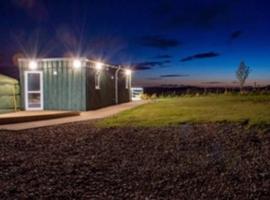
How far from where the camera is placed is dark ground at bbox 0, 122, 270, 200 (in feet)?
14.1

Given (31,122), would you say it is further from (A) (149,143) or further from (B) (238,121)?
(B) (238,121)

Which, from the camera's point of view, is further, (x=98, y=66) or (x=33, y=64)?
(x=98, y=66)

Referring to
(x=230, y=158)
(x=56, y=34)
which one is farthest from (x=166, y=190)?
(x=56, y=34)

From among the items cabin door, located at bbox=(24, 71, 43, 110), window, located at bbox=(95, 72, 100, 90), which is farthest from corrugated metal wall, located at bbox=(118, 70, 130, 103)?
cabin door, located at bbox=(24, 71, 43, 110)

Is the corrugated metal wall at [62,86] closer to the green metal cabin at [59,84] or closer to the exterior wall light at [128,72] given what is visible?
the green metal cabin at [59,84]

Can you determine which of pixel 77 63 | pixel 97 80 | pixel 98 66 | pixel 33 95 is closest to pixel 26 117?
pixel 77 63

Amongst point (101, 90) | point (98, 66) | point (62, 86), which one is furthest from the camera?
point (101, 90)

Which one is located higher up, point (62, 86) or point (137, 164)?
point (62, 86)

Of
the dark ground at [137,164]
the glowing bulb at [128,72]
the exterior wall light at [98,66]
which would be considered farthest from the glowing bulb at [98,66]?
the dark ground at [137,164]

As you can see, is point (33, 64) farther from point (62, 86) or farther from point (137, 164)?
point (137, 164)

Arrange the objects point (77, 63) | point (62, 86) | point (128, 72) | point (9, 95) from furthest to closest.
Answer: point (128, 72)
point (62, 86)
point (77, 63)
point (9, 95)

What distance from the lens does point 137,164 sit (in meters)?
5.67

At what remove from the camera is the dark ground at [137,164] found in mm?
4285

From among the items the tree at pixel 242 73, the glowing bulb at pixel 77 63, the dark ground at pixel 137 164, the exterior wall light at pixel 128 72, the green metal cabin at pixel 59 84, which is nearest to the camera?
the dark ground at pixel 137 164
